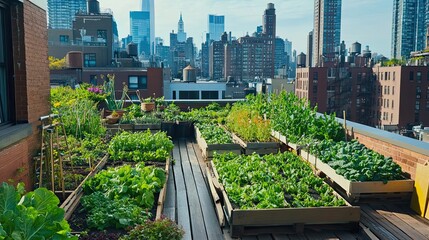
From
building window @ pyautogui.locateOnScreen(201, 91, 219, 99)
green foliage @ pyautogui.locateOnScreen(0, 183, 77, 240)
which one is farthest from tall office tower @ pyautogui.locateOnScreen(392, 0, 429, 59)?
green foliage @ pyautogui.locateOnScreen(0, 183, 77, 240)

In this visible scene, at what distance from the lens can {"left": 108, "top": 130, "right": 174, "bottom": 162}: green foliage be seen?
7.24 metres

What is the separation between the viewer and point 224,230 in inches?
184

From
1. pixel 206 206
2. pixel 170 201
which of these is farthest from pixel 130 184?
pixel 206 206

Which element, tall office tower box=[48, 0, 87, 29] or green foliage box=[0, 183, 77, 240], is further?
tall office tower box=[48, 0, 87, 29]

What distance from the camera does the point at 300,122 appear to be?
8.50 m

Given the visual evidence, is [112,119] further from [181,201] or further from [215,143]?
[181,201]

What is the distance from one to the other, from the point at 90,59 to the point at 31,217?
50128mm

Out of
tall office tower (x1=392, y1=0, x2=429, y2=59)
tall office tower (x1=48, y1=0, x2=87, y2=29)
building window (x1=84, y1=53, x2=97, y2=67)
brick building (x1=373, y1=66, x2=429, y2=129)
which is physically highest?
tall office tower (x1=48, y1=0, x2=87, y2=29)

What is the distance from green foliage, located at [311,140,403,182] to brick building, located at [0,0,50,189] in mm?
4196

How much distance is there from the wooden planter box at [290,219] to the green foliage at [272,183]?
0.14 m

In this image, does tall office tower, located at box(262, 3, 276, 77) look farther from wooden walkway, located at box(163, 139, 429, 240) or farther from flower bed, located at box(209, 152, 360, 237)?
wooden walkway, located at box(163, 139, 429, 240)

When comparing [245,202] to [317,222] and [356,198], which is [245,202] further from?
[356,198]

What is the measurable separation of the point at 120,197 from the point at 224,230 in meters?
1.25

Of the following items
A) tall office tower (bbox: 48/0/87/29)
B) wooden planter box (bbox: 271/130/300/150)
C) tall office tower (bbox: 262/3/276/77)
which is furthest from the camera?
tall office tower (bbox: 48/0/87/29)
